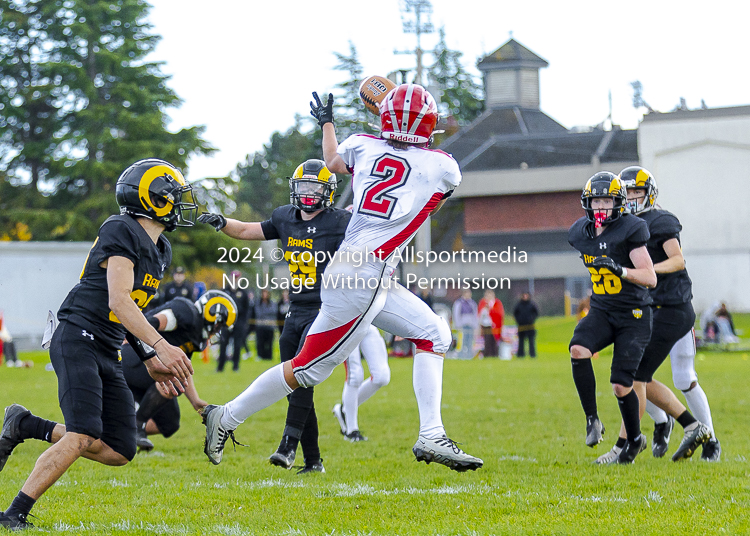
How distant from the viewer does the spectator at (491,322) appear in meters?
20.2

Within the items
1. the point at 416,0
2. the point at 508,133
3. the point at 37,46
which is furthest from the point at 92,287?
the point at 508,133

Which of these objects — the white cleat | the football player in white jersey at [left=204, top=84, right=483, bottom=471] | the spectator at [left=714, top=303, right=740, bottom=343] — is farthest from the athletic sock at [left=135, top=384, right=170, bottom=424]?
the spectator at [left=714, top=303, right=740, bottom=343]

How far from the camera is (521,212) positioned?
116 ft

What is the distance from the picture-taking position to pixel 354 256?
14.4 ft

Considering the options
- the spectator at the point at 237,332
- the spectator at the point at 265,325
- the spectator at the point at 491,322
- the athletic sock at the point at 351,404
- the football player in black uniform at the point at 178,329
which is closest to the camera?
the football player in black uniform at the point at 178,329

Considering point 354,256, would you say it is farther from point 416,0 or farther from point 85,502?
point 416,0

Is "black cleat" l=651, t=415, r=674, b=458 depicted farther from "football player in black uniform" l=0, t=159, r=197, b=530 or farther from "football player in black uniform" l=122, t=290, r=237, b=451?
"football player in black uniform" l=0, t=159, r=197, b=530

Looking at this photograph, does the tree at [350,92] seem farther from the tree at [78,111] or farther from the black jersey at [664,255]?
the black jersey at [664,255]

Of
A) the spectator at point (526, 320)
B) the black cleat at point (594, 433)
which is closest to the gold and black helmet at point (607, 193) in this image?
the black cleat at point (594, 433)

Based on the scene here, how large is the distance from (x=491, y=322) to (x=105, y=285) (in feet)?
56.0

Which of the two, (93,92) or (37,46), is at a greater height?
(37,46)

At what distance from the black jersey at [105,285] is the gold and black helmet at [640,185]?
3569 millimetres

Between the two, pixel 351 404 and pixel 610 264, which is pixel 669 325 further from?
pixel 351 404

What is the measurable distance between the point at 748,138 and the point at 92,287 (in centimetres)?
2999
